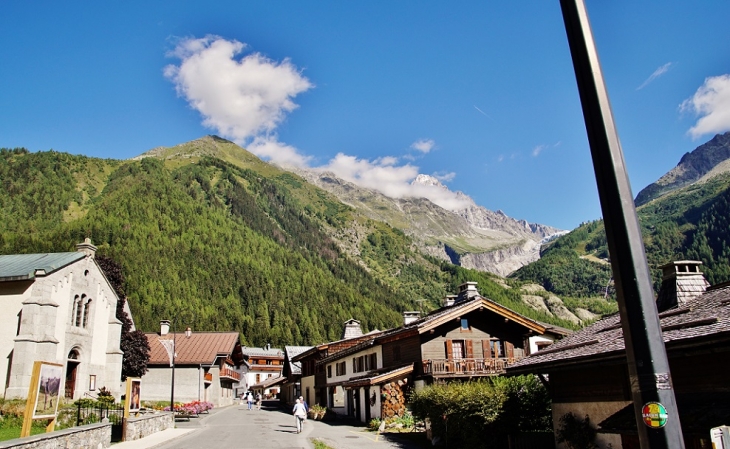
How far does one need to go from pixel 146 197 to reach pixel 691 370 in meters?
172

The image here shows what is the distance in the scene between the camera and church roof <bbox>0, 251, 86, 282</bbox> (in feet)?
90.5

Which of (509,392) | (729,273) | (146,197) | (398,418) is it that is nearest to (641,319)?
(509,392)

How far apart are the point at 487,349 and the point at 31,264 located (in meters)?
28.0

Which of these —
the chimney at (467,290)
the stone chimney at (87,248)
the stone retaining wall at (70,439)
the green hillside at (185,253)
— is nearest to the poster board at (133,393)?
the stone retaining wall at (70,439)

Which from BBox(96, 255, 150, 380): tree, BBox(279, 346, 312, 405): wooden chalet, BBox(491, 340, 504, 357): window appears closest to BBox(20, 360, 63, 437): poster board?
BBox(491, 340, 504, 357): window

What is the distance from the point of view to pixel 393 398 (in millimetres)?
32875

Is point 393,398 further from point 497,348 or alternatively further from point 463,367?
point 497,348

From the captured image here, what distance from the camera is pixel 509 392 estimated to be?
62.0 feet

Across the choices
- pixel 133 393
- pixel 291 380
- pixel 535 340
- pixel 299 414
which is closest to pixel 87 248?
pixel 133 393

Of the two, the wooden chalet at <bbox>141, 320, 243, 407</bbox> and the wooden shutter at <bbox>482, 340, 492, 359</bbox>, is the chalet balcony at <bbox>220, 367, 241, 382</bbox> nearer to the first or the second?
the wooden chalet at <bbox>141, 320, 243, 407</bbox>

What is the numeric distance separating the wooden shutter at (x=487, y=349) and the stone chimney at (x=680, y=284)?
1632cm

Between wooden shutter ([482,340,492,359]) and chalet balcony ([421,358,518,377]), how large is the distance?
0.88 metres

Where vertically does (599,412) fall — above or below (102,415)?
above

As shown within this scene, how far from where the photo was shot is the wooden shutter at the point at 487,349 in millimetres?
34062
